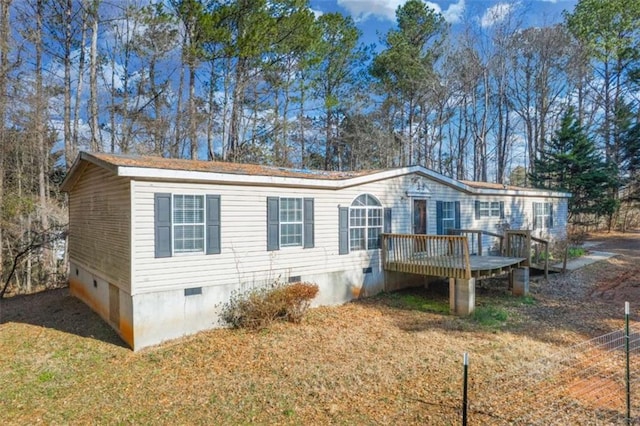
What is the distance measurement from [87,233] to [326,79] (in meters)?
16.7

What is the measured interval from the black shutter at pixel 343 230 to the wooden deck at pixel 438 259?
1.36 m

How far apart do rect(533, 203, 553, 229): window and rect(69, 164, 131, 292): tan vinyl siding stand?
16.9 meters

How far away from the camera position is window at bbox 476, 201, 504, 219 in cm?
1372

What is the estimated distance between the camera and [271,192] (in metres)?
8.35

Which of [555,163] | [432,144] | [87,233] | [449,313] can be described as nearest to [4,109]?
[87,233]

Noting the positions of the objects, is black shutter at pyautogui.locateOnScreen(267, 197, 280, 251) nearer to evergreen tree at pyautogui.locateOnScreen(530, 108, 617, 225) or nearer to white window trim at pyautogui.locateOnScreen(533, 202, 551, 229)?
white window trim at pyautogui.locateOnScreen(533, 202, 551, 229)

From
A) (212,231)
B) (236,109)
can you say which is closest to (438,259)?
(212,231)

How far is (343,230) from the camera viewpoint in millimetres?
9609

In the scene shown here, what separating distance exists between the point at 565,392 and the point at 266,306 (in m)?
5.17

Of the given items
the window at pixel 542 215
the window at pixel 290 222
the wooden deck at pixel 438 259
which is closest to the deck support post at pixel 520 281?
the wooden deck at pixel 438 259

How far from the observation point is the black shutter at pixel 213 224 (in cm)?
742

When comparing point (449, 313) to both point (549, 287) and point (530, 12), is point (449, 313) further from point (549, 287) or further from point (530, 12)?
point (530, 12)

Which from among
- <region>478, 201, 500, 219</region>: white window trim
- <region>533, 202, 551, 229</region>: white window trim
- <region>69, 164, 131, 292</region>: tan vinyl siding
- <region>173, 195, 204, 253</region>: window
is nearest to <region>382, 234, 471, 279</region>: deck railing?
<region>478, 201, 500, 219</region>: white window trim

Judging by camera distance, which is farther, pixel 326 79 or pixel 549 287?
pixel 326 79
